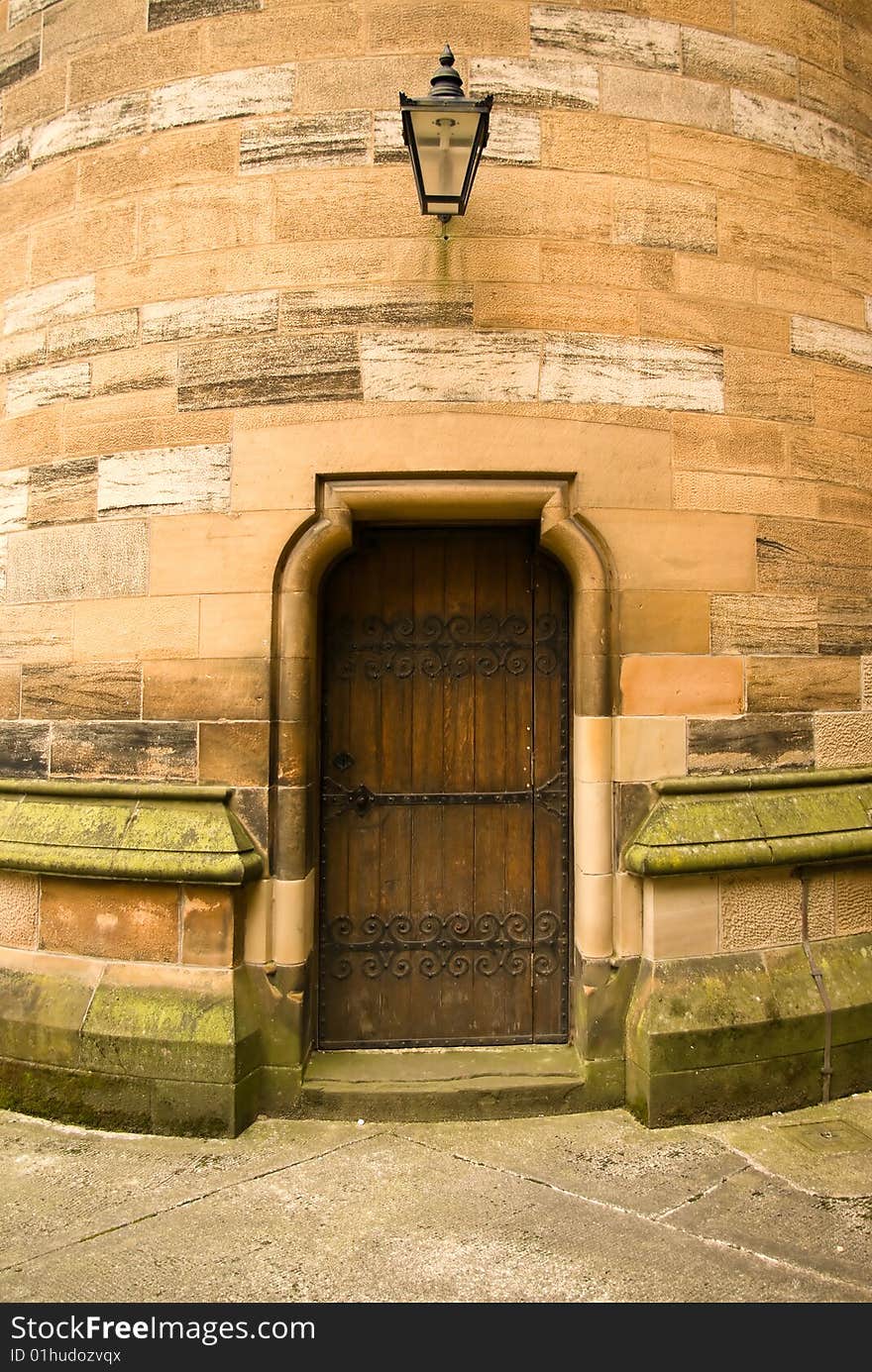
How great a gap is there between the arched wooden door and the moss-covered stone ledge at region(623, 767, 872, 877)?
1.45 feet

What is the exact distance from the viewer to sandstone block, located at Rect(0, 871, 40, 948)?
3.69 m

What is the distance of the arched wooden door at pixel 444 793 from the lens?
377 centimetres

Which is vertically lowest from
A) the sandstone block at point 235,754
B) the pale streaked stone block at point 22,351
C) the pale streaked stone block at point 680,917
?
the pale streaked stone block at point 680,917

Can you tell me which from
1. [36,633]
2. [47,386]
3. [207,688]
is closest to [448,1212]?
[207,688]

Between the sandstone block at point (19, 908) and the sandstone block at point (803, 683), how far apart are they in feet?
9.60

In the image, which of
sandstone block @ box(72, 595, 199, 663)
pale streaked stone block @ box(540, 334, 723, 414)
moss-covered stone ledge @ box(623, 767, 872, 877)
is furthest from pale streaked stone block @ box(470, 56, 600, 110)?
moss-covered stone ledge @ box(623, 767, 872, 877)

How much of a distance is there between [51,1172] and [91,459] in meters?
2.59

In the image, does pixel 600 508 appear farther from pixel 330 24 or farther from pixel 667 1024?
pixel 330 24

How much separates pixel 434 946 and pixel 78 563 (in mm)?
2095

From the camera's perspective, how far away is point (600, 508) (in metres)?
3.61

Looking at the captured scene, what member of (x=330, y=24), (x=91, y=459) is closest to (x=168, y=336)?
(x=91, y=459)

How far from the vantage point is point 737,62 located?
3.89 m

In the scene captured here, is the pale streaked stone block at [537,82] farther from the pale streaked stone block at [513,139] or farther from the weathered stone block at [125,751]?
the weathered stone block at [125,751]

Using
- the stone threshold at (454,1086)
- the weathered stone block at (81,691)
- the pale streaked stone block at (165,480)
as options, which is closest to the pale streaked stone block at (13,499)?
the pale streaked stone block at (165,480)
